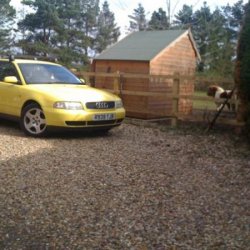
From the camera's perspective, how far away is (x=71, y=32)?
4453cm

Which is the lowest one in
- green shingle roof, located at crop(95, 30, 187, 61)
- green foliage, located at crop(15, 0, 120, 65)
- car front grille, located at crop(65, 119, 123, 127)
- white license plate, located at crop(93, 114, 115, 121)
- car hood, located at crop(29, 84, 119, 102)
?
car front grille, located at crop(65, 119, 123, 127)

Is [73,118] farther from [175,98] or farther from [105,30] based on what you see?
[105,30]

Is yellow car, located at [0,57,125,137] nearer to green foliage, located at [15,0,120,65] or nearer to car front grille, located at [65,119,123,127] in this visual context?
car front grille, located at [65,119,123,127]

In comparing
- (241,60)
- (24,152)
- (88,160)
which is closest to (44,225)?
(88,160)

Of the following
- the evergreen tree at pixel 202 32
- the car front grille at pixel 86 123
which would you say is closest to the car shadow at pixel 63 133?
the car front grille at pixel 86 123

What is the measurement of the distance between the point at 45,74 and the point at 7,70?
0.85 meters

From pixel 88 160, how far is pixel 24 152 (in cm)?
112

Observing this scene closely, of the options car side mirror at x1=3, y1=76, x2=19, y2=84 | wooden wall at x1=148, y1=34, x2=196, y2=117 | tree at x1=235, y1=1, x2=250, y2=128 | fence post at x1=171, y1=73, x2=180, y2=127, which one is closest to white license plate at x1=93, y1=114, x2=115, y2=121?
car side mirror at x1=3, y1=76, x2=19, y2=84

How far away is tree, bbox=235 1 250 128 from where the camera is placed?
8117 millimetres

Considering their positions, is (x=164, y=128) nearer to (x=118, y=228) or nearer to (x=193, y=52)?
(x=118, y=228)

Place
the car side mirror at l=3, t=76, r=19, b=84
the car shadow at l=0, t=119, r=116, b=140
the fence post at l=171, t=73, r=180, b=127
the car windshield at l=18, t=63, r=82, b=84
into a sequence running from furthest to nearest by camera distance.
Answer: the fence post at l=171, t=73, r=180, b=127, the car windshield at l=18, t=63, r=82, b=84, the car side mirror at l=3, t=76, r=19, b=84, the car shadow at l=0, t=119, r=116, b=140

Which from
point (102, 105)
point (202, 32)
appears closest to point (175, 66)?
point (102, 105)

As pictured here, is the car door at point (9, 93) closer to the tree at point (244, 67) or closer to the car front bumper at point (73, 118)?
the car front bumper at point (73, 118)

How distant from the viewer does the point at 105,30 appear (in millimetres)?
54469
